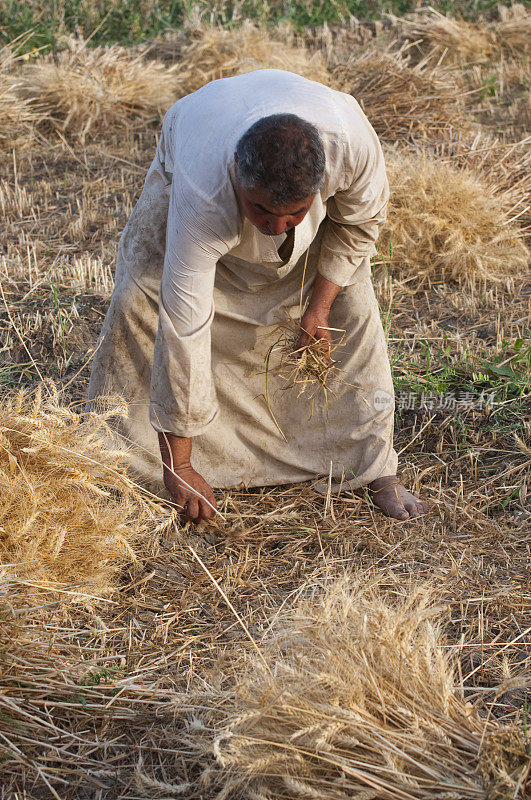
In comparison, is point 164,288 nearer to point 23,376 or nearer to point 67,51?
point 23,376

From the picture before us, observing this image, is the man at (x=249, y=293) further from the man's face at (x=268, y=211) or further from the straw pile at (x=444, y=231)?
the straw pile at (x=444, y=231)

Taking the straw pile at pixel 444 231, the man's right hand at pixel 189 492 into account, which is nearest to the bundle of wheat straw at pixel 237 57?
the straw pile at pixel 444 231

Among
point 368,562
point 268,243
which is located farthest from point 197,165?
point 368,562

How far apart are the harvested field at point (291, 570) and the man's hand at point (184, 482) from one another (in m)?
0.09

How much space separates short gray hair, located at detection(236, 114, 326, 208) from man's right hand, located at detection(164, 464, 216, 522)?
0.99 metres

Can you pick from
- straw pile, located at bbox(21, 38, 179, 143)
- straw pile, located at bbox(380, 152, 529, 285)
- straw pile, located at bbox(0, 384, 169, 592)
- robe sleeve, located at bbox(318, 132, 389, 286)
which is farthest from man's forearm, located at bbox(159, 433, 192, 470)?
straw pile, located at bbox(21, 38, 179, 143)

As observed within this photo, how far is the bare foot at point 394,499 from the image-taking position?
290 cm

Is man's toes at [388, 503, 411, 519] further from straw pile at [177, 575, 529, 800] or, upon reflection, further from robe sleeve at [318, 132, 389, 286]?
straw pile at [177, 575, 529, 800]

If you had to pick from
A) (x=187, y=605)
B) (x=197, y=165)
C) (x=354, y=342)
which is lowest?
(x=187, y=605)

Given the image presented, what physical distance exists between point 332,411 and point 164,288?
0.95m

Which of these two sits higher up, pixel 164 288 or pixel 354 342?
pixel 164 288

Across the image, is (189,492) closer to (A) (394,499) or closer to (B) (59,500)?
(B) (59,500)

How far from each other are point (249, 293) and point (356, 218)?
0.46 meters

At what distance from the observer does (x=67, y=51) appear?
21.4 ft
